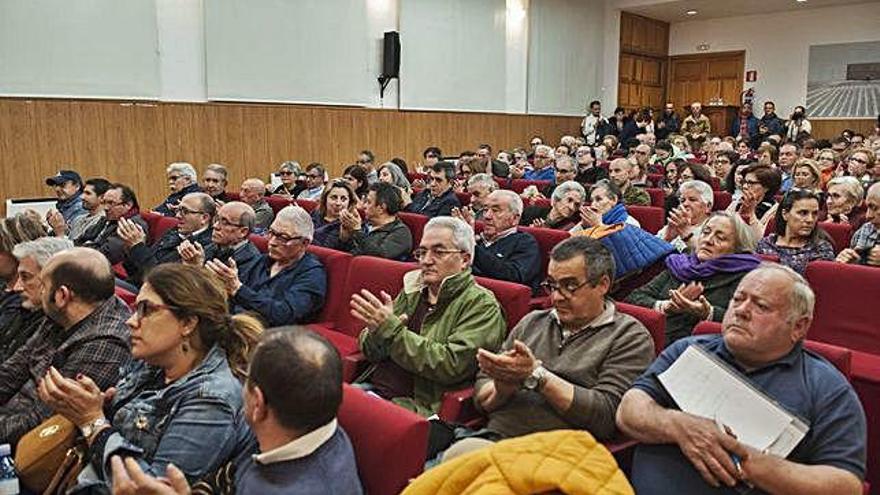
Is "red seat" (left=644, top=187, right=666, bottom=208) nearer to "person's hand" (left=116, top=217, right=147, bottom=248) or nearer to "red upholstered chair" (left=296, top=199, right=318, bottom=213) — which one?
"red upholstered chair" (left=296, top=199, right=318, bottom=213)

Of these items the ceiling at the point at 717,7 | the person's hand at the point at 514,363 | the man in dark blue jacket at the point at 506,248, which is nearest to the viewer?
the person's hand at the point at 514,363

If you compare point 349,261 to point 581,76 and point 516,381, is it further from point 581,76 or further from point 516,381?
point 581,76

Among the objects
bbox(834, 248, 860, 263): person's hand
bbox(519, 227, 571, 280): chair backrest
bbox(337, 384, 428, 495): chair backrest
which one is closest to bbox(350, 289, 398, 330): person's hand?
bbox(337, 384, 428, 495): chair backrest

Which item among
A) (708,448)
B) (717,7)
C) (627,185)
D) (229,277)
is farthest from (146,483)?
(717,7)

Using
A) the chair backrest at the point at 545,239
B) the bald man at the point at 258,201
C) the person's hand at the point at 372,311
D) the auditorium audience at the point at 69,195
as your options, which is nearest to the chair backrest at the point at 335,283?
the person's hand at the point at 372,311

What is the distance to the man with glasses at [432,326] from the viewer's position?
95.4 inches

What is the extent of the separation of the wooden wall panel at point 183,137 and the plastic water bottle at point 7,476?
245 inches

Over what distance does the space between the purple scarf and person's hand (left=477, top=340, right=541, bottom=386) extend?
47.8 inches

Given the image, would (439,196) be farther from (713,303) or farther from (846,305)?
(846,305)

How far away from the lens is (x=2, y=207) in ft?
23.4

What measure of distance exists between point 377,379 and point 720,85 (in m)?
14.7

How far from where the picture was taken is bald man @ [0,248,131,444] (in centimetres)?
212

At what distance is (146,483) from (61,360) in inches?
35.3

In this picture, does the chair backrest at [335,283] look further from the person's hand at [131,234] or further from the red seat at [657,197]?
the red seat at [657,197]
